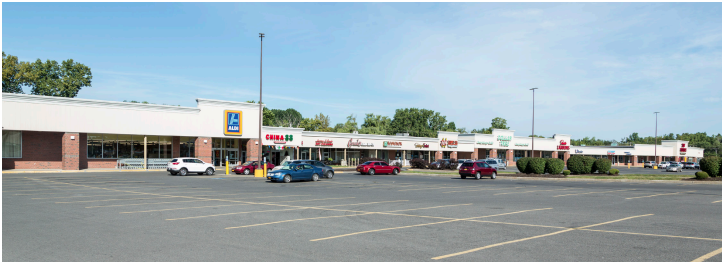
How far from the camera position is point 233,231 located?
33.5ft

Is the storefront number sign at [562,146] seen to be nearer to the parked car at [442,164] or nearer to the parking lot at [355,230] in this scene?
the parked car at [442,164]

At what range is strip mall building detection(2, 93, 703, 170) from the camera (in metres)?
39.7

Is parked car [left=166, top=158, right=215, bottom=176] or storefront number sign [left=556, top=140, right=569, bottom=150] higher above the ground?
storefront number sign [left=556, top=140, right=569, bottom=150]

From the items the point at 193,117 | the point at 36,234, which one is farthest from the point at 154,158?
the point at 36,234

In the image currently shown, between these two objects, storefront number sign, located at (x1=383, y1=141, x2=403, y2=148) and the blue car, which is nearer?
the blue car

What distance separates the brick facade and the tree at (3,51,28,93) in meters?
21.4

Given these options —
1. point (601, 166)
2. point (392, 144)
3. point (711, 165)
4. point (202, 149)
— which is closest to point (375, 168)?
point (202, 149)

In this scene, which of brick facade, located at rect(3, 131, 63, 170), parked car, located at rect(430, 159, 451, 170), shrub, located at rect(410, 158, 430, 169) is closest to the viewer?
brick facade, located at rect(3, 131, 63, 170)

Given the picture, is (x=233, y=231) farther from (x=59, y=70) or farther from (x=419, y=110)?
(x=419, y=110)

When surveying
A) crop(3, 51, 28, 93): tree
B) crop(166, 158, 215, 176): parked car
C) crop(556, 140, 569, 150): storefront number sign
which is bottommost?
crop(166, 158, 215, 176): parked car

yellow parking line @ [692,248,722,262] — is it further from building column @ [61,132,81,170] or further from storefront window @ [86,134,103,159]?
storefront window @ [86,134,103,159]

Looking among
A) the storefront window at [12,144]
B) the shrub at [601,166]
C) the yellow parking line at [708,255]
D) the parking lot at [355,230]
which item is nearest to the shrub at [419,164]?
the shrub at [601,166]

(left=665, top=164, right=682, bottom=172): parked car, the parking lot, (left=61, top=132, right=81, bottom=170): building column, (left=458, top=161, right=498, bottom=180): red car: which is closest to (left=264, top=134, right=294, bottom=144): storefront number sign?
(left=61, top=132, right=81, bottom=170): building column

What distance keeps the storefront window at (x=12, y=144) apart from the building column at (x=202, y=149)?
14.1 m
